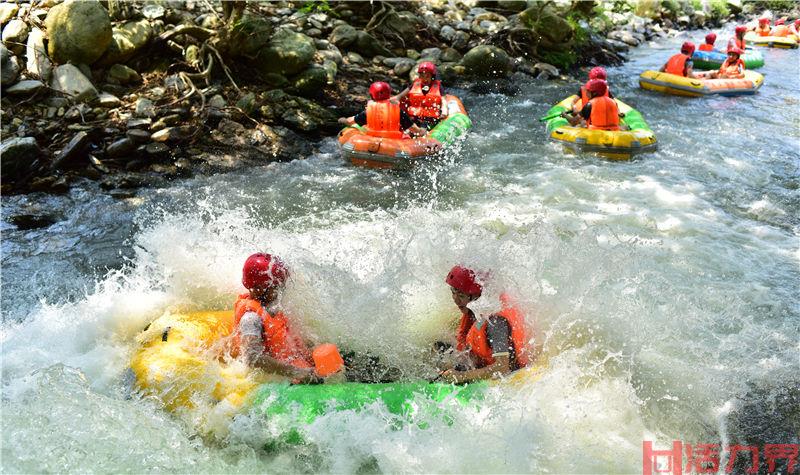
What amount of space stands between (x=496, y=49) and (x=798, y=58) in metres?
10.7

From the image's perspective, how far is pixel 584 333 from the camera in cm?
470

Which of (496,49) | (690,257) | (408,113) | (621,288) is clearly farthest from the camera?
(496,49)

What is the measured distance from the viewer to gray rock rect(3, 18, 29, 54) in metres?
8.88

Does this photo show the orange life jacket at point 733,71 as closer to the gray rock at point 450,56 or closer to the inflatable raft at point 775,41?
the gray rock at point 450,56

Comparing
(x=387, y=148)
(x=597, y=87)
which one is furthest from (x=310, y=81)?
(x=597, y=87)

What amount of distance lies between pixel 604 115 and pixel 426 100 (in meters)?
2.93

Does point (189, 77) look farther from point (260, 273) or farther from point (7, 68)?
point (260, 273)

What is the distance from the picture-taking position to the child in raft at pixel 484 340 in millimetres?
3980

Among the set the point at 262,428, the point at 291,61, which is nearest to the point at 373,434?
the point at 262,428

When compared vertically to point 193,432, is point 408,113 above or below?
above

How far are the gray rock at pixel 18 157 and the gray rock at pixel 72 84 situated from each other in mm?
1226

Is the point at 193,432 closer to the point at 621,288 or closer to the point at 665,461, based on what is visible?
the point at 665,461

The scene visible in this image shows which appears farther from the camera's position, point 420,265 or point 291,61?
point 291,61

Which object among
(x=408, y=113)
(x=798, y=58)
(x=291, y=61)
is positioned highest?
(x=291, y=61)
